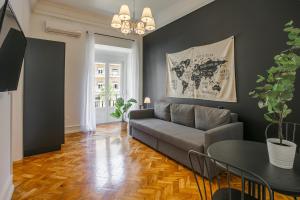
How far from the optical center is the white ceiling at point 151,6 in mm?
3886

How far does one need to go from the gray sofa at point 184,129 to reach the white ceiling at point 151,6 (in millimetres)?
2116

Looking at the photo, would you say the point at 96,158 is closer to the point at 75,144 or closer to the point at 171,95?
the point at 75,144

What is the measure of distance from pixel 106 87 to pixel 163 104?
2.43 meters

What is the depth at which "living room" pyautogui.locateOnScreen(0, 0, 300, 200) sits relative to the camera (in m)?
1.32

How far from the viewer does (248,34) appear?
2.78 m

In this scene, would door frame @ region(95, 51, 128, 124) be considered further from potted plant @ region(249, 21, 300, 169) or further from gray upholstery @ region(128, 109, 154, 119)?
potted plant @ region(249, 21, 300, 169)

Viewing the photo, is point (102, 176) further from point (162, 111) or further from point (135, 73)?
point (135, 73)

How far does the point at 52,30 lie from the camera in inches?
166

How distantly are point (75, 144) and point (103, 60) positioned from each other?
9.65 ft

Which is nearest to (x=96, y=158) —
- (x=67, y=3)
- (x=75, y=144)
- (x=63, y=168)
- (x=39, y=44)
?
(x=63, y=168)

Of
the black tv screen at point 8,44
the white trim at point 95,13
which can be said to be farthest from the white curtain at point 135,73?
the black tv screen at point 8,44

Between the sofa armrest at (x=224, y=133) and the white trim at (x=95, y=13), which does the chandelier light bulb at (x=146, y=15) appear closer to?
the white trim at (x=95, y=13)

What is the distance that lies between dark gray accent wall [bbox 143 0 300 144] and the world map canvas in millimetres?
111

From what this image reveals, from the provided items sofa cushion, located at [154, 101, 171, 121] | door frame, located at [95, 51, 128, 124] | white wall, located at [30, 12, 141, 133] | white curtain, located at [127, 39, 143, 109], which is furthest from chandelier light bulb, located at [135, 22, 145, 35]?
door frame, located at [95, 51, 128, 124]
